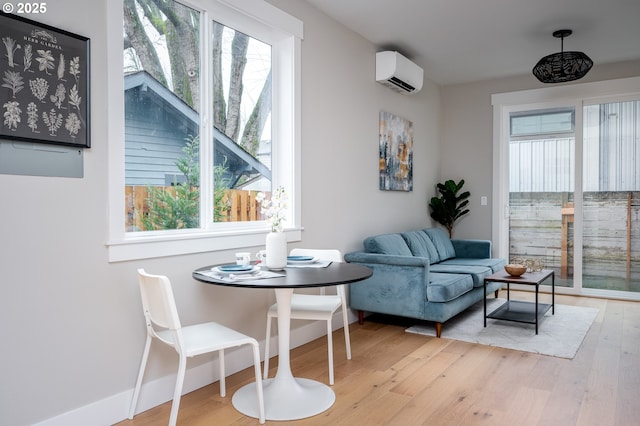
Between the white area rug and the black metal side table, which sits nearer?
the white area rug

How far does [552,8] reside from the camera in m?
3.73

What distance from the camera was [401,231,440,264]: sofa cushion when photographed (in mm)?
4628

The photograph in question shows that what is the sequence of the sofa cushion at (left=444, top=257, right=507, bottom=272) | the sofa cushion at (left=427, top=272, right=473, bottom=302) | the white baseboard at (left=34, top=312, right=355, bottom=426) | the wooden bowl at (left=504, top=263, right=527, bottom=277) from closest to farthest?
the white baseboard at (left=34, top=312, right=355, bottom=426), the sofa cushion at (left=427, top=272, right=473, bottom=302), the wooden bowl at (left=504, top=263, right=527, bottom=277), the sofa cushion at (left=444, top=257, right=507, bottom=272)

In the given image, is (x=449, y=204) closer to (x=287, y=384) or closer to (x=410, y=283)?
(x=410, y=283)

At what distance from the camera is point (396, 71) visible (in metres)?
4.52

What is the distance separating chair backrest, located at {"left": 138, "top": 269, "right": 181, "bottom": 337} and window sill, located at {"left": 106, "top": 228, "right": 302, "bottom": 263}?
0.17m

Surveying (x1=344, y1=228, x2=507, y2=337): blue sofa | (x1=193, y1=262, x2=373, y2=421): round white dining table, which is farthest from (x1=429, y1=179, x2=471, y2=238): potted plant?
(x1=193, y1=262, x2=373, y2=421): round white dining table

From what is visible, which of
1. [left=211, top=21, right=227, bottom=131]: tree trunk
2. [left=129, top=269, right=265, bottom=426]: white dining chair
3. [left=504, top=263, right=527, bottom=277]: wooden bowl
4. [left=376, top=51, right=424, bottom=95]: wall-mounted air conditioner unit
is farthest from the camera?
[left=376, top=51, right=424, bottom=95]: wall-mounted air conditioner unit

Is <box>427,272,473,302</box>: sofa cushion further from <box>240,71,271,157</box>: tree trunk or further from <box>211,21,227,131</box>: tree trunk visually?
<box>211,21,227,131</box>: tree trunk

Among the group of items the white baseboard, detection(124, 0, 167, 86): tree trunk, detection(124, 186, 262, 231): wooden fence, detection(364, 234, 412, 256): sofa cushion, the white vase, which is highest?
detection(124, 0, 167, 86): tree trunk

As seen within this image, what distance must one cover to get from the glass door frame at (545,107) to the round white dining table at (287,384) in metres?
3.89

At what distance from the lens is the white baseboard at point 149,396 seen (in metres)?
2.12

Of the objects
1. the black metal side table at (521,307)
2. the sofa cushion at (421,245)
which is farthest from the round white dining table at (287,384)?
the sofa cushion at (421,245)

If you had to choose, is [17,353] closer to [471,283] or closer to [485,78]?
[471,283]
